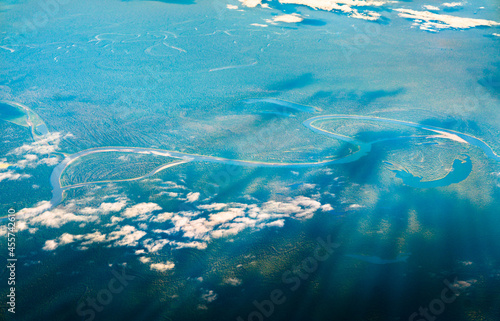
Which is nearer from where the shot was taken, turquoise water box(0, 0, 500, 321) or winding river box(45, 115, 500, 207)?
turquoise water box(0, 0, 500, 321)

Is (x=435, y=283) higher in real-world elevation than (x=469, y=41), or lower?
lower

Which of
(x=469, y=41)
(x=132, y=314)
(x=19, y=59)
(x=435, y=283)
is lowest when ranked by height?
(x=132, y=314)

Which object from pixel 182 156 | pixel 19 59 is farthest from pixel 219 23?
pixel 182 156

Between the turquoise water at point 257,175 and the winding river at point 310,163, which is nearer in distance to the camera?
the turquoise water at point 257,175

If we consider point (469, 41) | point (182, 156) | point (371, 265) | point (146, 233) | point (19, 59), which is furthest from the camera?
point (469, 41)

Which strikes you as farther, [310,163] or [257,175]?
[310,163]

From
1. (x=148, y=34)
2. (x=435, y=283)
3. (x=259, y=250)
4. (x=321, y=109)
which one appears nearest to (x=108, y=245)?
(x=259, y=250)

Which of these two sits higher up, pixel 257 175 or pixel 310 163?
pixel 310 163

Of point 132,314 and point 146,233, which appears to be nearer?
point 132,314

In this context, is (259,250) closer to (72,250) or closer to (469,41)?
(72,250)

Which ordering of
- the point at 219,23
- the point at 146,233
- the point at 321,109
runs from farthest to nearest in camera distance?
the point at 219,23, the point at 321,109, the point at 146,233
